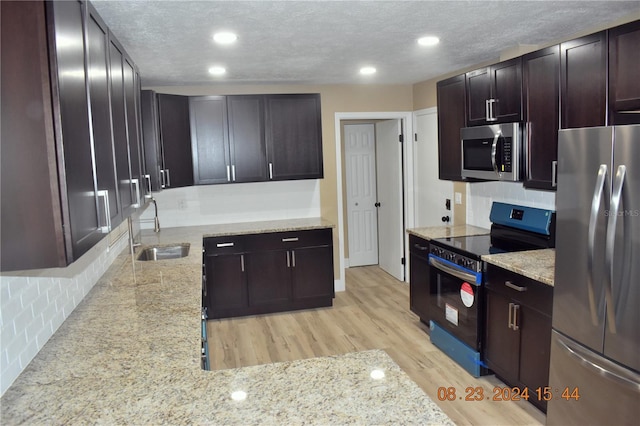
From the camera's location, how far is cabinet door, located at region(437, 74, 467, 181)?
387 centimetres

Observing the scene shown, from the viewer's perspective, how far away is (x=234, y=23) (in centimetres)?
271

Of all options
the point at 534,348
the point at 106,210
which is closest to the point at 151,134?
the point at 106,210

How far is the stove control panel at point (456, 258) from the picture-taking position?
328 cm

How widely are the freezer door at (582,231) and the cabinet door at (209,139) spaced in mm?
3338

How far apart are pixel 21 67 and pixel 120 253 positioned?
2.79 m

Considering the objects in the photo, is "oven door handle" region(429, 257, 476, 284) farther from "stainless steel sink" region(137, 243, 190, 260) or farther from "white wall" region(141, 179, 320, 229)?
"stainless steel sink" region(137, 243, 190, 260)

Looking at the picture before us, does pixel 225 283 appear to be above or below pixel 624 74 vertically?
below

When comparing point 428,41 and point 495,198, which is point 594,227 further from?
point 495,198

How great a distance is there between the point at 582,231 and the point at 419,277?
2.02m

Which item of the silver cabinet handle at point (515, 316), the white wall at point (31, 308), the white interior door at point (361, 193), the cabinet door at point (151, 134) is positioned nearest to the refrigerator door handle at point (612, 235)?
the silver cabinet handle at point (515, 316)

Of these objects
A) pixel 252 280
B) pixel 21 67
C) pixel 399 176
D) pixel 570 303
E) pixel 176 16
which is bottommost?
pixel 252 280

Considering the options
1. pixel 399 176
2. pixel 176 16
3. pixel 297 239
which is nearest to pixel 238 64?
pixel 176 16

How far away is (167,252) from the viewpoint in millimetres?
4277

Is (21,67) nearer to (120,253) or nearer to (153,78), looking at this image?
(120,253)
